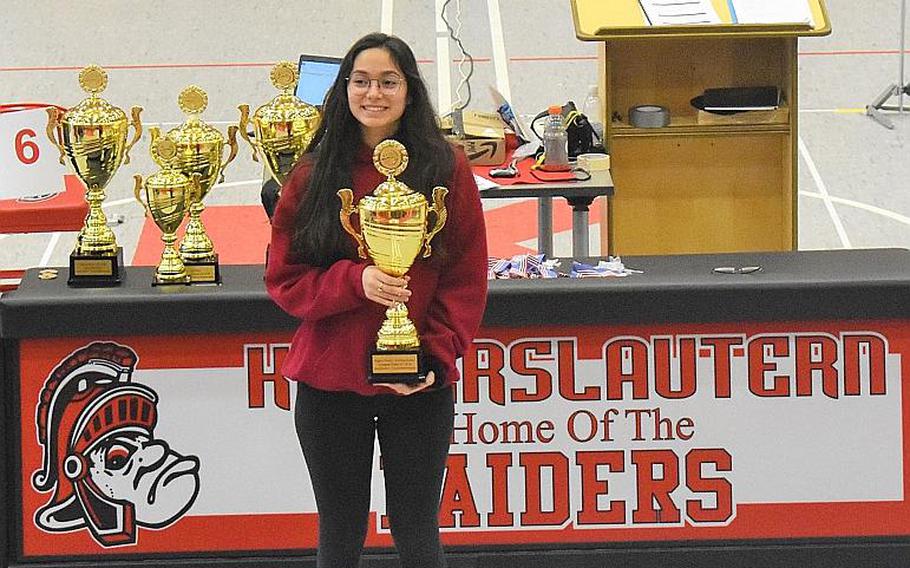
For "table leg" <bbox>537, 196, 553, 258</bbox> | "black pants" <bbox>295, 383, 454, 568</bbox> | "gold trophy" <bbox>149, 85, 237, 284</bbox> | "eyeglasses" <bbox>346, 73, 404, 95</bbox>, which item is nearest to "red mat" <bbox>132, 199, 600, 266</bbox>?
"table leg" <bbox>537, 196, 553, 258</bbox>

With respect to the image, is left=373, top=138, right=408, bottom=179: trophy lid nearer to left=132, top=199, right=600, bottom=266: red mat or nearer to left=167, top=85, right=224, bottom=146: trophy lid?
left=167, top=85, right=224, bottom=146: trophy lid

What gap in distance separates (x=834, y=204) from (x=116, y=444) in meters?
5.74

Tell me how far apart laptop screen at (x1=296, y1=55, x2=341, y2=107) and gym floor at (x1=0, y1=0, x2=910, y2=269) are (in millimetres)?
2506

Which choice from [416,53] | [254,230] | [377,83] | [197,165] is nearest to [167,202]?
[197,165]

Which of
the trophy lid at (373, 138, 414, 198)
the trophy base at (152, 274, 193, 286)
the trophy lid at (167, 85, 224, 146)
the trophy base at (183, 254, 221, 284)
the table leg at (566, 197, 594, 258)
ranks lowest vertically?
the trophy base at (152, 274, 193, 286)

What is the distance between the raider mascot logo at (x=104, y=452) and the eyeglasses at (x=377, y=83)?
138cm

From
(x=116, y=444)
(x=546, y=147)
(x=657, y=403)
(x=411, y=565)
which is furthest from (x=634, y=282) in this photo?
(x=546, y=147)

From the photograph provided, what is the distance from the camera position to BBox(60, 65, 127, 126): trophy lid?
15.9 feet

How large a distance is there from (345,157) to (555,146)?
3.10 metres

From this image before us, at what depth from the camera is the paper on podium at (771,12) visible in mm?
6688

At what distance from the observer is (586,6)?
22.4 feet

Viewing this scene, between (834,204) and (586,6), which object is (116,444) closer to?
(586,6)

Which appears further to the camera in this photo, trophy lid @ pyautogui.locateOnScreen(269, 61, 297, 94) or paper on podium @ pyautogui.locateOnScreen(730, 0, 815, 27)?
paper on podium @ pyautogui.locateOnScreen(730, 0, 815, 27)

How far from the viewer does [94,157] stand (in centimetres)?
488
